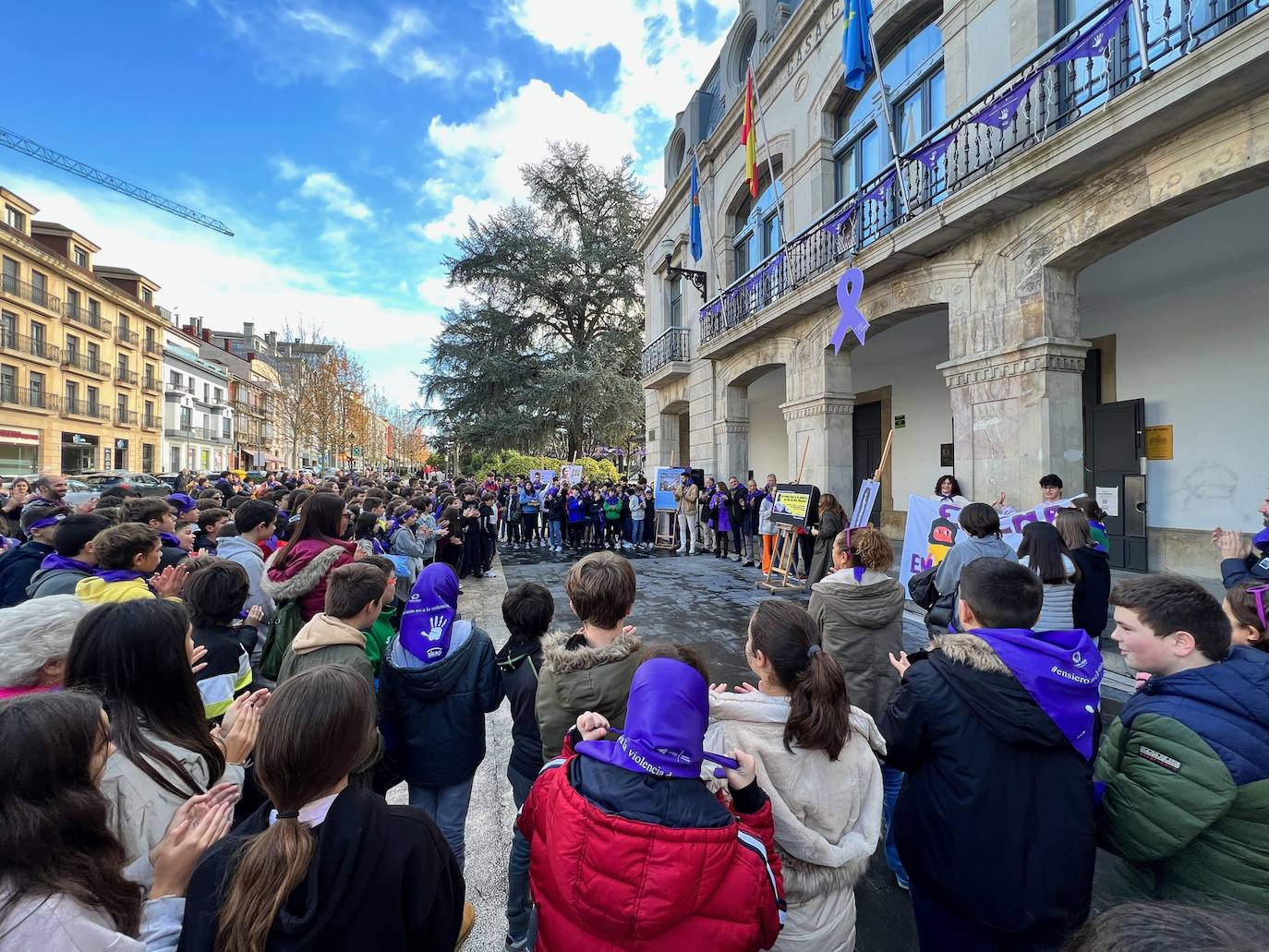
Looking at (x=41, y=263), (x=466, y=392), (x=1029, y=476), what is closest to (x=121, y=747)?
(x=1029, y=476)

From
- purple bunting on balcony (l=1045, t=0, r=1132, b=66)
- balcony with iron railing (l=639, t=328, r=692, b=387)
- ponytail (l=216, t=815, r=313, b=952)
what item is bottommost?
ponytail (l=216, t=815, r=313, b=952)

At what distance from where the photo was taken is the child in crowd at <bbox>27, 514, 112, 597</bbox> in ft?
10.6

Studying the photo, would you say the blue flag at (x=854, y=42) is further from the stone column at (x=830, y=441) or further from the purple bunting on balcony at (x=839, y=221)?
the stone column at (x=830, y=441)

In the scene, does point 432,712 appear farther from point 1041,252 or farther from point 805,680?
point 1041,252

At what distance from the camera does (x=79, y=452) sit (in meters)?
33.9

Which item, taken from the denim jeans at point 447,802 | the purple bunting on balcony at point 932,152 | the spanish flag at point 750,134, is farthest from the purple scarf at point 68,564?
the spanish flag at point 750,134

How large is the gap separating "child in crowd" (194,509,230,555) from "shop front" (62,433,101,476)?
127 ft

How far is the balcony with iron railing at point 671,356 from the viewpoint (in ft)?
56.9

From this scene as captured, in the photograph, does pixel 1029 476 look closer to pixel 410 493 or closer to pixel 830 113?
pixel 830 113

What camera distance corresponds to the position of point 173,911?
1.29 metres

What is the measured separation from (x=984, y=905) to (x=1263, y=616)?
1.87 meters

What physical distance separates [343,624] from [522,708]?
0.88 m

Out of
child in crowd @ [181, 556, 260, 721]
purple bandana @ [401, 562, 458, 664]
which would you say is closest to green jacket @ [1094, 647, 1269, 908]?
purple bandana @ [401, 562, 458, 664]

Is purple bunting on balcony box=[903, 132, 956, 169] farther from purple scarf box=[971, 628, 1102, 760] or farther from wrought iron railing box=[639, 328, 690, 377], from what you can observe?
wrought iron railing box=[639, 328, 690, 377]
